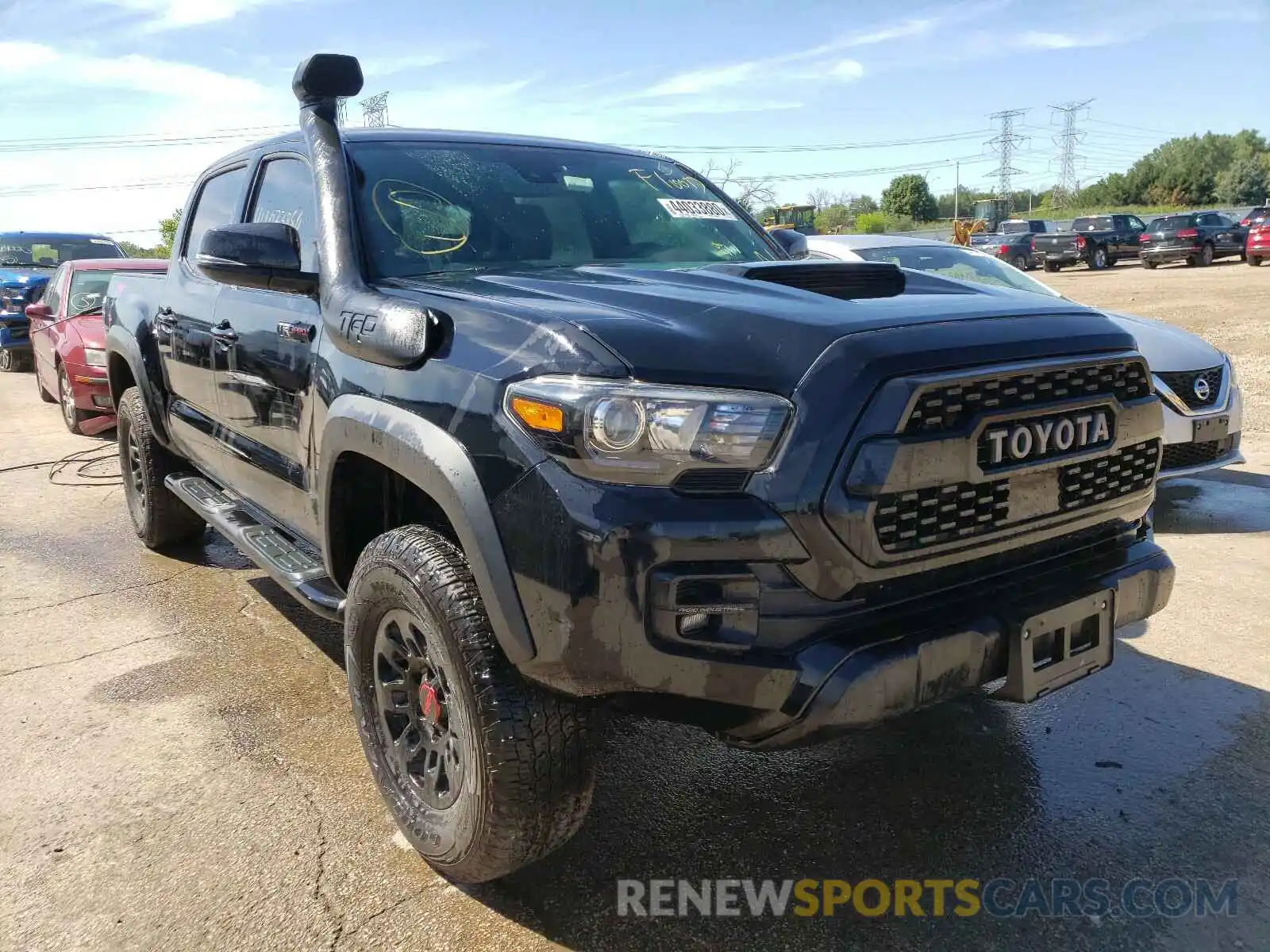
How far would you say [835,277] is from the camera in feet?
8.89

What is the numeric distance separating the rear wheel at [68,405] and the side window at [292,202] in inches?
248

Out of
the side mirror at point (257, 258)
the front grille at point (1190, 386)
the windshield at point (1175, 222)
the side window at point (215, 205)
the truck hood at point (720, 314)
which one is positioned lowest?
the front grille at point (1190, 386)

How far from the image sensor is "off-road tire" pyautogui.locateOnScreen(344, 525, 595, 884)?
7.35 feet

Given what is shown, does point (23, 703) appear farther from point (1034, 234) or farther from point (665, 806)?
point (1034, 234)

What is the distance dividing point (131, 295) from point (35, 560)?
1626 mm

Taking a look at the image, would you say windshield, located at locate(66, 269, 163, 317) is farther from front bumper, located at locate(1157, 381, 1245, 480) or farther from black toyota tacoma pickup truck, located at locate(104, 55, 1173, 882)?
front bumper, located at locate(1157, 381, 1245, 480)

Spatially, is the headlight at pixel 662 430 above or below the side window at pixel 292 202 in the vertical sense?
below

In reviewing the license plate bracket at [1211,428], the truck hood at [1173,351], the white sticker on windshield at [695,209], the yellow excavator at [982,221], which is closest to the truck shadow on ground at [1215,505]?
the license plate bracket at [1211,428]

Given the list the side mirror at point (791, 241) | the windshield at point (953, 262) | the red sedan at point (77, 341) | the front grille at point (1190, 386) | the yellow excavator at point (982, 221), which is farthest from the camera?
the yellow excavator at point (982, 221)

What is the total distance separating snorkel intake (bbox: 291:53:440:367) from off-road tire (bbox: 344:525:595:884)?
0.48 meters

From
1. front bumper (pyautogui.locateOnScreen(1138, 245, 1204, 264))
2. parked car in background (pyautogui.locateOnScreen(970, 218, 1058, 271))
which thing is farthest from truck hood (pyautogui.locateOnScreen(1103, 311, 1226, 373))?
parked car in background (pyautogui.locateOnScreen(970, 218, 1058, 271))

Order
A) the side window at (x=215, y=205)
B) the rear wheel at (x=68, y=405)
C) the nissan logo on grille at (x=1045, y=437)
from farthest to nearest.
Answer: the rear wheel at (x=68, y=405) < the side window at (x=215, y=205) < the nissan logo on grille at (x=1045, y=437)

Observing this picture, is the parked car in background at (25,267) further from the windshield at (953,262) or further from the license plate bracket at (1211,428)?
the license plate bracket at (1211,428)

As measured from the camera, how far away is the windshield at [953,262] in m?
6.89
